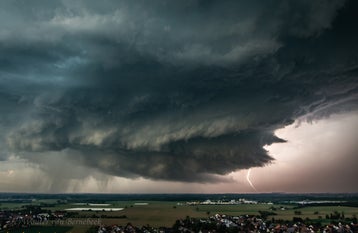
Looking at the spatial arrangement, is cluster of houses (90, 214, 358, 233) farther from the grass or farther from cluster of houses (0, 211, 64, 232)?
cluster of houses (0, 211, 64, 232)

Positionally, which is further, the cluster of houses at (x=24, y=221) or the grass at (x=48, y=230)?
the cluster of houses at (x=24, y=221)

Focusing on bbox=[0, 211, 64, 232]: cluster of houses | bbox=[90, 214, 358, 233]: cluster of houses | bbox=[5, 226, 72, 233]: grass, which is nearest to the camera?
bbox=[90, 214, 358, 233]: cluster of houses

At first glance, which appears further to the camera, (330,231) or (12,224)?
(12,224)

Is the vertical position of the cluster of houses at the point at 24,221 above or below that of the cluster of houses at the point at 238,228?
above

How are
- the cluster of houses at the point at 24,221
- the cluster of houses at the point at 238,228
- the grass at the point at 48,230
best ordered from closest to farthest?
the cluster of houses at the point at 238,228, the grass at the point at 48,230, the cluster of houses at the point at 24,221

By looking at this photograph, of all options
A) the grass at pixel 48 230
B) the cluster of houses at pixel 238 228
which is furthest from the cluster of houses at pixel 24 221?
the cluster of houses at pixel 238 228

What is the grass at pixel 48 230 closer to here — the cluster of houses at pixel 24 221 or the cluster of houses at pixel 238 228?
the cluster of houses at pixel 24 221

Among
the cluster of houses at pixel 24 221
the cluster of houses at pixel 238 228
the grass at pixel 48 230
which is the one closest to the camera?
the cluster of houses at pixel 238 228

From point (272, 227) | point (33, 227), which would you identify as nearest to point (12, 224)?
point (33, 227)

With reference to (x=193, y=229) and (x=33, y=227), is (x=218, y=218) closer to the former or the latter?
(x=193, y=229)

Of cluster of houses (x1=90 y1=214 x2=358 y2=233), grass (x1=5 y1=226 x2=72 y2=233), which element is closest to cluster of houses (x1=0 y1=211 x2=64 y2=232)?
grass (x1=5 y1=226 x2=72 y2=233)

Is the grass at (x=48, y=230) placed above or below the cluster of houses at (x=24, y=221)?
below
